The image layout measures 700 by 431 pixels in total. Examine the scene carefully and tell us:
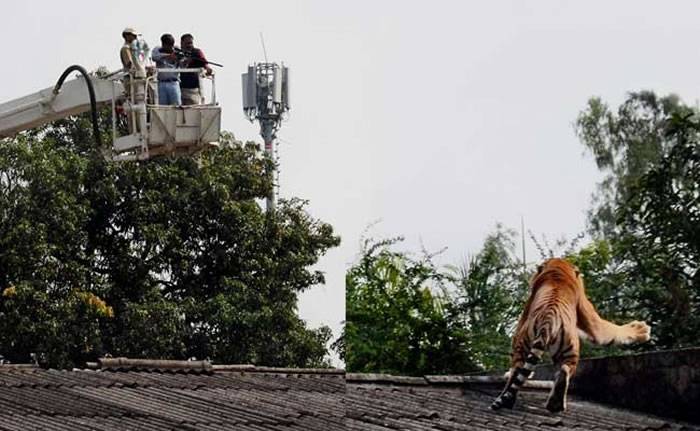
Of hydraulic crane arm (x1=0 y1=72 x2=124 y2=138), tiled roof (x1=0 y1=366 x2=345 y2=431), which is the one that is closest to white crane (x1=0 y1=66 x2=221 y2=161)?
hydraulic crane arm (x1=0 y1=72 x2=124 y2=138)

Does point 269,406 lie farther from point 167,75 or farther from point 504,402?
point 167,75

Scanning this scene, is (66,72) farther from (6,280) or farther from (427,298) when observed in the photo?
(6,280)

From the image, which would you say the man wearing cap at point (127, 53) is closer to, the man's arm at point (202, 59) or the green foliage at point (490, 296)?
the man's arm at point (202, 59)

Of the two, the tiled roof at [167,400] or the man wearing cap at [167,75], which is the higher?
the man wearing cap at [167,75]

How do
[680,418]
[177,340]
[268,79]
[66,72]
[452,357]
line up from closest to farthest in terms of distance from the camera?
1. [680,418]
2. [452,357]
3. [66,72]
4. [268,79]
5. [177,340]

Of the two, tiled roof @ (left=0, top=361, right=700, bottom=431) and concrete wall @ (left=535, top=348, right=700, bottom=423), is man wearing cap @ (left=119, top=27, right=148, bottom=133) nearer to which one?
tiled roof @ (left=0, top=361, right=700, bottom=431)

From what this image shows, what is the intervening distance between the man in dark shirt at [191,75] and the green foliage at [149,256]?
5.35m

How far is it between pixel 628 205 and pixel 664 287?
0.89ft

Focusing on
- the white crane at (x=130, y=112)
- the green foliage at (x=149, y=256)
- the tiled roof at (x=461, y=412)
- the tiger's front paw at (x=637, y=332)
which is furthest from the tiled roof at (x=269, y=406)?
the green foliage at (x=149, y=256)

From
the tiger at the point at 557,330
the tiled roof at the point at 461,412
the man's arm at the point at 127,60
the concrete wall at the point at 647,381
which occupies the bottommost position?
the tiled roof at the point at 461,412

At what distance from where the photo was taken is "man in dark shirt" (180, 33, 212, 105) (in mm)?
5984

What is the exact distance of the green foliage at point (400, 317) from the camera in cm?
470

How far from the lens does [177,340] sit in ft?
38.5

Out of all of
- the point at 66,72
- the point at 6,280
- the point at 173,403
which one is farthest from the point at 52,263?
the point at 173,403
